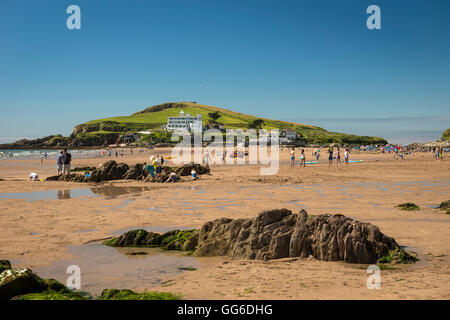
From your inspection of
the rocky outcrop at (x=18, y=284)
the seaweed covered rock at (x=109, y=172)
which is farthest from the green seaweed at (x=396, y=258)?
the seaweed covered rock at (x=109, y=172)

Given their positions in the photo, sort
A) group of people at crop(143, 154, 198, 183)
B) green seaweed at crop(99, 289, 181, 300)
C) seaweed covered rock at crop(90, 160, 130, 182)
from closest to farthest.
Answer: green seaweed at crop(99, 289, 181, 300) < group of people at crop(143, 154, 198, 183) < seaweed covered rock at crop(90, 160, 130, 182)

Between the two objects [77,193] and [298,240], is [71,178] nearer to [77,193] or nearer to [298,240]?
[77,193]

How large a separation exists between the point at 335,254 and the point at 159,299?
4.13 metres

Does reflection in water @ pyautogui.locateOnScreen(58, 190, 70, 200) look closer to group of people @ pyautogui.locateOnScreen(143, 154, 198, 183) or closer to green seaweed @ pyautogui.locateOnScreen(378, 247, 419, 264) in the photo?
group of people @ pyautogui.locateOnScreen(143, 154, 198, 183)

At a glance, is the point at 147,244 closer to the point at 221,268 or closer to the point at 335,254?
the point at 221,268

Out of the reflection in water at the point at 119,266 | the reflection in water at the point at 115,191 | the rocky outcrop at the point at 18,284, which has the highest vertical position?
the rocky outcrop at the point at 18,284

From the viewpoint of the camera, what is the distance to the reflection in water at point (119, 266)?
265 inches

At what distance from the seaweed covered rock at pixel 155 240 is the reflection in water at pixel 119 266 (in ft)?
0.88

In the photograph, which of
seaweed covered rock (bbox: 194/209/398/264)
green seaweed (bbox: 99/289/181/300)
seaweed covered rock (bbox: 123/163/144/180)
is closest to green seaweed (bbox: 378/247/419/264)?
seaweed covered rock (bbox: 194/209/398/264)

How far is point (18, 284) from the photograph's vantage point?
535cm

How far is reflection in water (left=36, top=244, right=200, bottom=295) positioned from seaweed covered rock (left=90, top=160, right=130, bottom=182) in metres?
17.1

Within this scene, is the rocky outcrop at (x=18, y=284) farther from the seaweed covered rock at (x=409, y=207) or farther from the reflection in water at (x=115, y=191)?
the reflection in water at (x=115, y=191)

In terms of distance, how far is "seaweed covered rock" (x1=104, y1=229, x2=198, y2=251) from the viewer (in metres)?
9.17
